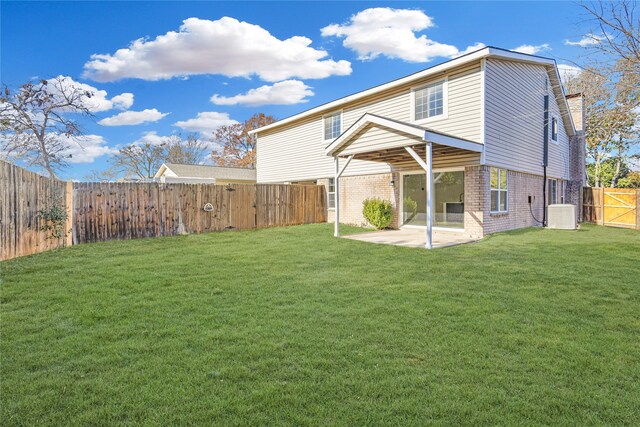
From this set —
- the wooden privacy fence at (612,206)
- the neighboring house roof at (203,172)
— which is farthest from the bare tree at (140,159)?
the wooden privacy fence at (612,206)

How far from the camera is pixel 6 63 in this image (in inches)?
385

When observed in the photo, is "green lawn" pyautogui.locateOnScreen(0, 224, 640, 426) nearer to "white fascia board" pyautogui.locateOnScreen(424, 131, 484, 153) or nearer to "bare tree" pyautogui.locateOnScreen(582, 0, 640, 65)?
"white fascia board" pyautogui.locateOnScreen(424, 131, 484, 153)

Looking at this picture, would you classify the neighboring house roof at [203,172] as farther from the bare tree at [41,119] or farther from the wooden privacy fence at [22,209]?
the wooden privacy fence at [22,209]

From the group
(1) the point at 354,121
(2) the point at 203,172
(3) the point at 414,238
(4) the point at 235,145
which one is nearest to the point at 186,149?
(4) the point at 235,145

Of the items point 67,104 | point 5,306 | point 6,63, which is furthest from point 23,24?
point 5,306

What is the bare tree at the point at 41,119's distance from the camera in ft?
45.4

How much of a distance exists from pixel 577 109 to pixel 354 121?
35.6ft

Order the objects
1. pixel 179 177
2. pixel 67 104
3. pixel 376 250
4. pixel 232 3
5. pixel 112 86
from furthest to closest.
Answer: pixel 179 177, pixel 112 86, pixel 67 104, pixel 232 3, pixel 376 250

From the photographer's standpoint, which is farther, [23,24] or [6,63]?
[6,63]

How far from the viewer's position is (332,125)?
15.4 m

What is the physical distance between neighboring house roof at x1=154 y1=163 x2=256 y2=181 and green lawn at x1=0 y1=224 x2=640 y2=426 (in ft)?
58.8

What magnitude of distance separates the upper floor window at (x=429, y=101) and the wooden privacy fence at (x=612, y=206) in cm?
979

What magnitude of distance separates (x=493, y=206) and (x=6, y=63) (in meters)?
14.7

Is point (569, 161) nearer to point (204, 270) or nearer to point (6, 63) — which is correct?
point (204, 270)
